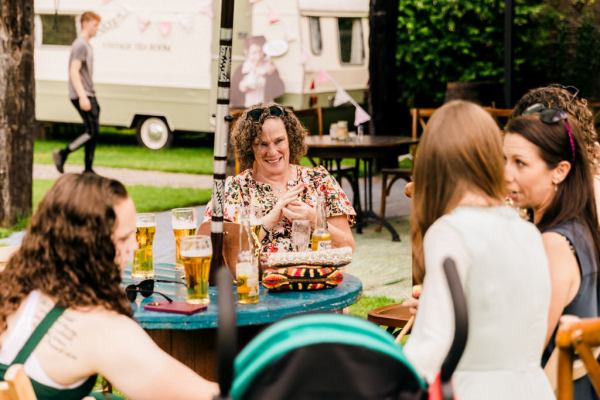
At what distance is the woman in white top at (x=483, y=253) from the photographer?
8.05ft

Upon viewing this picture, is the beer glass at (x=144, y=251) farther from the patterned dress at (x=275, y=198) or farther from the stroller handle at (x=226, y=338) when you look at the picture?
the stroller handle at (x=226, y=338)

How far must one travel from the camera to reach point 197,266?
3498 mm

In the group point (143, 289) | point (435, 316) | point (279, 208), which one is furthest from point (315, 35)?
point (435, 316)

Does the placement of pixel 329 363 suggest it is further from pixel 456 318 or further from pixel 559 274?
pixel 559 274

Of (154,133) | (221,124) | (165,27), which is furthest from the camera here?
(154,133)

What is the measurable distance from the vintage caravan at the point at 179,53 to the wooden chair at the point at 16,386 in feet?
41.7

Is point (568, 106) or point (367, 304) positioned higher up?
point (568, 106)

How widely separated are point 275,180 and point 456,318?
9.20 ft

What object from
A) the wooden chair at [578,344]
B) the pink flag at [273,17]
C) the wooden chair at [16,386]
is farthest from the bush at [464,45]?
the wooden chair at [16,386]

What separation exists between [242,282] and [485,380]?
48.1 inches

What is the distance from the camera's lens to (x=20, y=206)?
9.77m

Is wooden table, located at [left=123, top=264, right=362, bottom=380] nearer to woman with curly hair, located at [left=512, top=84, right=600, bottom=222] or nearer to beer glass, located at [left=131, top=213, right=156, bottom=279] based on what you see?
beer glass, located at [left=131, top=213, right=156, bottom=279]

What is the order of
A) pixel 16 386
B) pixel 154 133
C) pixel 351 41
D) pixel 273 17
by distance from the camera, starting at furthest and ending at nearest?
pixel 351 41 → pixel 154 133 → pixel 273 17 → pixel 16 386

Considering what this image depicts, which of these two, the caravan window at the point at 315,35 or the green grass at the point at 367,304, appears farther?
the caravan window at the point at 315,35
